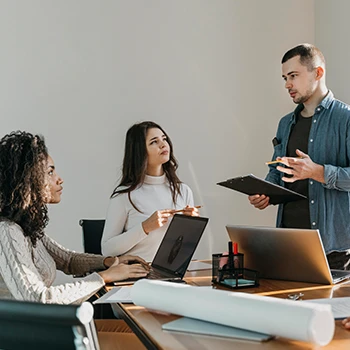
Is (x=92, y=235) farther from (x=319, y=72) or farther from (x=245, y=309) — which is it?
(x=245, y=309)

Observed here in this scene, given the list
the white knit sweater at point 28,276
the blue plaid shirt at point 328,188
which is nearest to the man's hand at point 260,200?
the blue plaid shirt at point 328,188

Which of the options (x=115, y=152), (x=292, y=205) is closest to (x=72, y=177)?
(x=115, y=152)

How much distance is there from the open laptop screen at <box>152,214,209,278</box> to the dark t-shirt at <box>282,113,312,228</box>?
743mm

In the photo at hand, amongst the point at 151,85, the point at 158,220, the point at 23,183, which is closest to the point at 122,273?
the point at 158,220

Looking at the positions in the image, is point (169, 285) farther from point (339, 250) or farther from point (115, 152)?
point (115, 152)

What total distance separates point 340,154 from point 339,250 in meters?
0.42

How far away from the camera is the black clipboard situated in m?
1.91

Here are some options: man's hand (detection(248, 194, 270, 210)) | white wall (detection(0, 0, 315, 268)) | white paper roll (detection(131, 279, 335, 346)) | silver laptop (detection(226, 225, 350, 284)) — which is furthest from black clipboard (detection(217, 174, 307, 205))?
white wall (detection(0, 0, 315, 268))

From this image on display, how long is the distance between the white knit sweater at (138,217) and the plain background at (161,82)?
2.88 ft

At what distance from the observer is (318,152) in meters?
2.36

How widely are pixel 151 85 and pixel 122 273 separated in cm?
180

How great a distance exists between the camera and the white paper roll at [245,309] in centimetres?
94

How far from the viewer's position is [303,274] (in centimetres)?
167

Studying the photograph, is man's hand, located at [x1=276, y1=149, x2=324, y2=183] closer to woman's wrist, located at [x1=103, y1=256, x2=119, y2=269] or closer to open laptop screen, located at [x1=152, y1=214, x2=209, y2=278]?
open laptop screen, located at [x1=152, y1=214, x2=209, y2=278]
